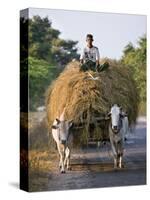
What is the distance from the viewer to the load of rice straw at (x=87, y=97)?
11.8 m

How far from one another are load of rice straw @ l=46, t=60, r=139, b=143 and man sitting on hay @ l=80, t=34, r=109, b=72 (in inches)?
3.0

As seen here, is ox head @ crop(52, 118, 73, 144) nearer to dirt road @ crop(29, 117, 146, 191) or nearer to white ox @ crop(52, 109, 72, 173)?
white ox @ crop(52, 109, 72, 173)

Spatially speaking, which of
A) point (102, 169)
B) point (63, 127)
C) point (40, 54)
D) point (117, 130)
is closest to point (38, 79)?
point (40, 54)

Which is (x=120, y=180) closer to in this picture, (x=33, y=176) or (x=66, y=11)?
(x=33, y=176)

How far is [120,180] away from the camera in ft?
40.7

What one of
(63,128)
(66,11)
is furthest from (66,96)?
(66,11)

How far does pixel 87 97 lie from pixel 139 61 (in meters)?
1.22

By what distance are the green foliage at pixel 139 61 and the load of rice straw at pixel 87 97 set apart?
22 cm

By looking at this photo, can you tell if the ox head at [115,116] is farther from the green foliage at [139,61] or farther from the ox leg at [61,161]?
the ox leg at [61,161]

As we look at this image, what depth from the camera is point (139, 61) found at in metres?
12.7

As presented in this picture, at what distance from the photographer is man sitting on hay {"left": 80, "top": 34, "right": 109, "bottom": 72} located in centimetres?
1205

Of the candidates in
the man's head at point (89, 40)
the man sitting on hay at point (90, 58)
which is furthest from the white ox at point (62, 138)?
the man's head at point (89, 40)

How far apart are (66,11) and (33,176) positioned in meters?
2.46

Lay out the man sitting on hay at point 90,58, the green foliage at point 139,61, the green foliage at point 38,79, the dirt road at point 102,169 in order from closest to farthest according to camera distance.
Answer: the green foliage at point 38,79
the dirt road at point 102,169
the man sitting on hay at point 90,58
the green foliage at point 139,61
